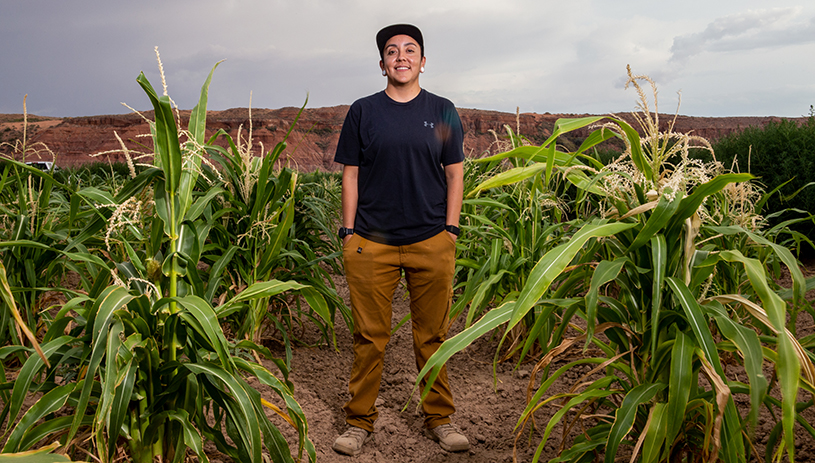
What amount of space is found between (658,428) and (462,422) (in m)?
1.44

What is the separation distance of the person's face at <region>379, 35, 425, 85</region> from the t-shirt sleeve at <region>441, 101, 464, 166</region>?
0.88 feet

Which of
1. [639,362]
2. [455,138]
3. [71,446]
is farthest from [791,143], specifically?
→ [71,446]

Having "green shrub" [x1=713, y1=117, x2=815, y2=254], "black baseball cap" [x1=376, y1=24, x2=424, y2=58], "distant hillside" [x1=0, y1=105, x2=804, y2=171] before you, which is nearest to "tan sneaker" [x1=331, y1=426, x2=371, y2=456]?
"black baseball cap" [x1=376, y1=24, x2=424, y2=58]

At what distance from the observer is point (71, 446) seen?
1.54 m

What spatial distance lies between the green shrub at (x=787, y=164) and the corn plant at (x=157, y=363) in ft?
20.5

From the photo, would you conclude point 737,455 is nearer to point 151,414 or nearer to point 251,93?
point 151,414

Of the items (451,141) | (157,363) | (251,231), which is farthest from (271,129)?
(157,363)

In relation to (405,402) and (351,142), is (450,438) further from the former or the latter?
(351,142)

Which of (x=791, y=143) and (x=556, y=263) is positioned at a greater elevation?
(x=791, y=143)

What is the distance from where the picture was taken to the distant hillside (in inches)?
1783

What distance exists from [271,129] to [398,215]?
49.7m

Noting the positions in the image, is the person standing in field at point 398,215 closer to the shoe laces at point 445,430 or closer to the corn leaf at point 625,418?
the shoe laces at point 445,430

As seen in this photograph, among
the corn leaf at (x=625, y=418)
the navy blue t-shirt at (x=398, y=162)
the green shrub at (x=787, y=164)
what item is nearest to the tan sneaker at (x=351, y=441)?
the navy blue t-shirt at (x=398, y=162)

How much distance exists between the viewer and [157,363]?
4.97ft
